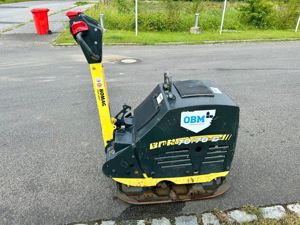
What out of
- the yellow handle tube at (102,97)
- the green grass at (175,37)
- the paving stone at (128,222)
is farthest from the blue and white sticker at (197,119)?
the green grass at (175,37)

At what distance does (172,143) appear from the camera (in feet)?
7.58

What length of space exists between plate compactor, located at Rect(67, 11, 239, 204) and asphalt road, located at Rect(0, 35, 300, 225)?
21 cm

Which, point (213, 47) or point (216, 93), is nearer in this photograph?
point (216, 93)

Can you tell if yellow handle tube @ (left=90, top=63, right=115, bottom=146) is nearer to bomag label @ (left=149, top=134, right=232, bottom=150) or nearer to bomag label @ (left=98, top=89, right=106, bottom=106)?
bomag label @ (left=98, top=89, right=106, bottom=106)

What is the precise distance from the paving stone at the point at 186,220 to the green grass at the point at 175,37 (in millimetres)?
8853

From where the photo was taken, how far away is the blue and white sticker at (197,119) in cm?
220

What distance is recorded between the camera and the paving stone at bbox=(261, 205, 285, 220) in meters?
2.56

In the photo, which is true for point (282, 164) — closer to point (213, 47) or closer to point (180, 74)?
point (180, 74)

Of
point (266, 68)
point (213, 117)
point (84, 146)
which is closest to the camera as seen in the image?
point (213, 117)

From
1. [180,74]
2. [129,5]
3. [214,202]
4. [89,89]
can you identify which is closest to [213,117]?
[214,202]

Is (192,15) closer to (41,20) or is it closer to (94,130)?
(41,20)

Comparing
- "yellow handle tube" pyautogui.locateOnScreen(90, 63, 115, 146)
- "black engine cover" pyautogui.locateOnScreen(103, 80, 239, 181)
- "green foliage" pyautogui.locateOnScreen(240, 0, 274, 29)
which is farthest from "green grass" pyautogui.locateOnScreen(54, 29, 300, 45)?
"black engine cover" pyautogui.locateOnScreen(103, 80, 239, 181)

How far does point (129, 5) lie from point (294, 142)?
1357 centimetres

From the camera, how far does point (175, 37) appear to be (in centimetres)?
1155
